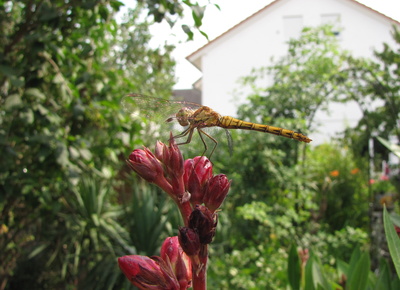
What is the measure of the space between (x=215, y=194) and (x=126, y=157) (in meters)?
3.23

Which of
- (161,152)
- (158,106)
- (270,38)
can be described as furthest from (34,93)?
(270,38)

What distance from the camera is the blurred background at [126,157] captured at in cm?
247

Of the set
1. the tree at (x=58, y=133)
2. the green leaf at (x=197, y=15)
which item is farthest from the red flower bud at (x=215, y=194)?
the tree at (x=58, y=133)

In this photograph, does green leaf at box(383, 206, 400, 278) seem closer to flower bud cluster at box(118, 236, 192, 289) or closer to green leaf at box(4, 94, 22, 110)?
flower bud cluster at box(118, 236, 192, 289)

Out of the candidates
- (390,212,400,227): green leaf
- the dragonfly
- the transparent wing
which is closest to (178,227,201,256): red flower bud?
the dragonfly

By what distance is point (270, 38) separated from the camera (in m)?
16.3

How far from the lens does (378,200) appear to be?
4.11 metres

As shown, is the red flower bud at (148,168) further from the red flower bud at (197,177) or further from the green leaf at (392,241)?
the green leaf at (392,241)

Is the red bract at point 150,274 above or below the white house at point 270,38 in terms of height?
below

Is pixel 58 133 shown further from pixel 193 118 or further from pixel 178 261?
pixel 178 261

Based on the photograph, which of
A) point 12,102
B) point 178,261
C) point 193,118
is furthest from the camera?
point 12,102

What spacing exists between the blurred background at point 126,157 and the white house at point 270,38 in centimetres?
870

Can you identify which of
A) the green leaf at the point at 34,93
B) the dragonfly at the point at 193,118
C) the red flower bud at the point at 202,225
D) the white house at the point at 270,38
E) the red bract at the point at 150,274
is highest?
the white house at the point at 270,38

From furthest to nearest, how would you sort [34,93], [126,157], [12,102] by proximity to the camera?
[126,157] < [34,93] < [12,102]
